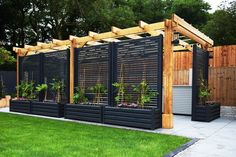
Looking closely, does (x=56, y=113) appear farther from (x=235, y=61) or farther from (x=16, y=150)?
(x=235, y=61)

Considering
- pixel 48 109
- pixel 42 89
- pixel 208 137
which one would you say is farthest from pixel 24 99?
pixel 208 137

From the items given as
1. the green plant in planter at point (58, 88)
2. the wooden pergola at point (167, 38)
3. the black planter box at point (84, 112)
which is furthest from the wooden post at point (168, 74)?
the green plant in planter at point (58, 88)

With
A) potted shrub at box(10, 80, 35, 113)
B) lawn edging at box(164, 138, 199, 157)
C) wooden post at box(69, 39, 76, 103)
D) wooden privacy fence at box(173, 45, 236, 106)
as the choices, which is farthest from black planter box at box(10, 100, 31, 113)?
lawn edging at box(164, 138, 199, 157)

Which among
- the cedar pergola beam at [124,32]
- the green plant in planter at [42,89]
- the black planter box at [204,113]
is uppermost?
the cedar pergola beam at [124,32]

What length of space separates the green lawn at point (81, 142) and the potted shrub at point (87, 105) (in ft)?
3.76

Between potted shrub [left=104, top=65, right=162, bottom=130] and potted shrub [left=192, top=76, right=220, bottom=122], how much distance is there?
5.99ft

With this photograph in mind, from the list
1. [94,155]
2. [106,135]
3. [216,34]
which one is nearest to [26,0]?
[216,34]

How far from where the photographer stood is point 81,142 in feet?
17.0

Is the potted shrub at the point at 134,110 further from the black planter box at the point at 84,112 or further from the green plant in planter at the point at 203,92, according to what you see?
the green plant in planter at the point at 203,92

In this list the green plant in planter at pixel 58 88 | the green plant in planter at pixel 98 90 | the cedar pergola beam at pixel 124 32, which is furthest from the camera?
the green plant in planter at pixel 58 88

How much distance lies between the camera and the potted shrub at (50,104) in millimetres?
9172

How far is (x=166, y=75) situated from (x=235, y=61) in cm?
344

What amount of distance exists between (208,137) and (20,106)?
6.91 meters

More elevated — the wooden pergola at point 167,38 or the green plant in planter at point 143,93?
the wooden pergola at point 167,38
